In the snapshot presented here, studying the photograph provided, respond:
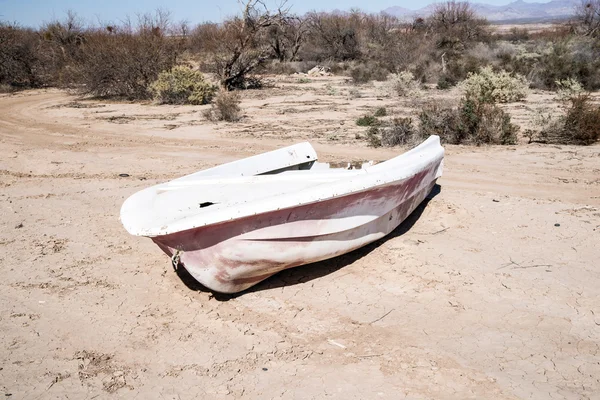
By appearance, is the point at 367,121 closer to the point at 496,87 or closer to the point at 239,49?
the point at 496,87

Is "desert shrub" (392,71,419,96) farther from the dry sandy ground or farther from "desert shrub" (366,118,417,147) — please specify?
the dry sandy ground

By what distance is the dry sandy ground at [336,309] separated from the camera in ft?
10.4

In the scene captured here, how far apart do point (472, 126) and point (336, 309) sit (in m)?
6.68

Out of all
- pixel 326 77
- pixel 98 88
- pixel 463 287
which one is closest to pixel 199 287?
pixel 463 287

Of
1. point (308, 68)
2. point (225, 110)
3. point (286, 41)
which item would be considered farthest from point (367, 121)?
point (286, 41)

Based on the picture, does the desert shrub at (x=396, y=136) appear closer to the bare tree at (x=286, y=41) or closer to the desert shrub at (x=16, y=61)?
the desert shrub at (x=16, y=61)

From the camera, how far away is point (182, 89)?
16734 mm

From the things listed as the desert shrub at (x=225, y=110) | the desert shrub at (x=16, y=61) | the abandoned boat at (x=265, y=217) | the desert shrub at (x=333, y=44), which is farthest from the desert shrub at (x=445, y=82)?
the desert shrub at (x=16, y=61)

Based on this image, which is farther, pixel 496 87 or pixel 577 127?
pixel 496 87

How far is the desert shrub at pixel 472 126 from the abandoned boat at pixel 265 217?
15.9 feet

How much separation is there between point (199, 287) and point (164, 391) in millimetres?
1363

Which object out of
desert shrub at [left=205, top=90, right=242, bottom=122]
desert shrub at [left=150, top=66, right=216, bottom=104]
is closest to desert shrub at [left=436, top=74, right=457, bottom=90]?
desert shrub at [left=150, top=66, right=216, bottom=104]

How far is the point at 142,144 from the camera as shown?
10539mm

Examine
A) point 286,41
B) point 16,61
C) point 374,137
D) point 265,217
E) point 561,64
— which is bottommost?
point 374,137
